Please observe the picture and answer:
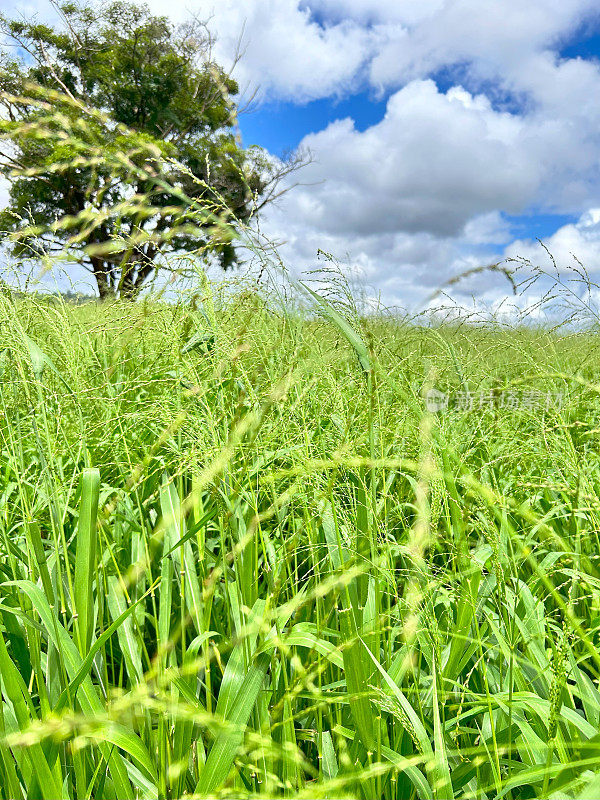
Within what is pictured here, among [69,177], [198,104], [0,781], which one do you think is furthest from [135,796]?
[198,104]

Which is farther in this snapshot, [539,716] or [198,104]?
[198,104]

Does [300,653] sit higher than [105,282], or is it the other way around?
[105,282]

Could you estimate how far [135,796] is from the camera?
97 cm

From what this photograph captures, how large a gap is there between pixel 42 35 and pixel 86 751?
20.1 metres

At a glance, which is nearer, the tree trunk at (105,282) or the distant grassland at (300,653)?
the distant grassland at (300,653)

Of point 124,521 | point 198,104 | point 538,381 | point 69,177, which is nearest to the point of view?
point 124,521

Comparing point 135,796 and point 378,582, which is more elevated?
point 378,582

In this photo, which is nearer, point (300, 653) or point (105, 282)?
point (300, 653)

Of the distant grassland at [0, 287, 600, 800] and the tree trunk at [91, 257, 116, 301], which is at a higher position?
the tree trunk at [91, 257, 116, 301]

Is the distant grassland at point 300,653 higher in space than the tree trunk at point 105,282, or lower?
lower

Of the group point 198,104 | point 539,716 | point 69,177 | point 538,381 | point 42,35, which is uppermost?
point 42,35

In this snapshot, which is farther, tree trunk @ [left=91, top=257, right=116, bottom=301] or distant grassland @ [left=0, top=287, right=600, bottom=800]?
tree trunk @ [left=91, top=257, right=116, bottom=301]

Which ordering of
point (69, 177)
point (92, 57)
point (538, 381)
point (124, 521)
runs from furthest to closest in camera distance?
point (92, 57) → point (69, 177) → point (538, 381) → point (124, 521)

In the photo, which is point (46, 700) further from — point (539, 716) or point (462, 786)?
point (539, 716)
